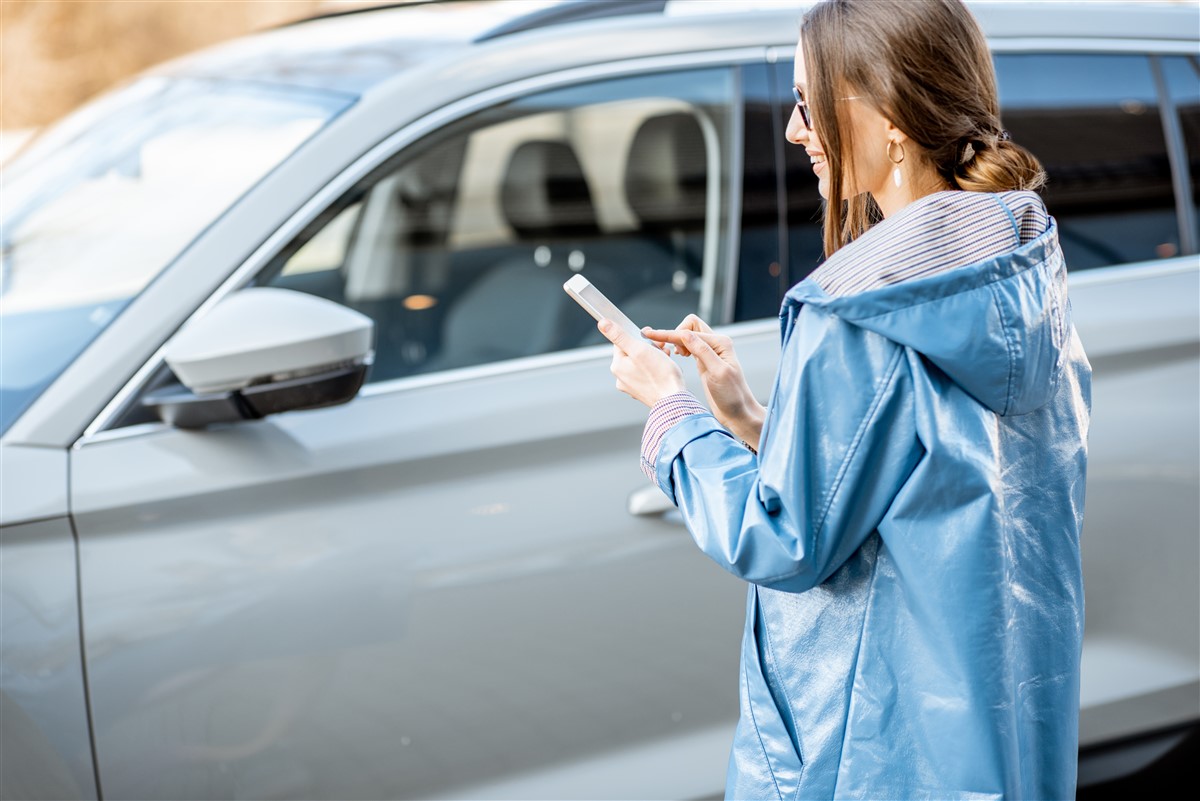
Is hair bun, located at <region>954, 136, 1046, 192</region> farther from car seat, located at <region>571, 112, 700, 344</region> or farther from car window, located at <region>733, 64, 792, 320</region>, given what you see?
car seat, located at <region>571, 112, 700, 344</region>

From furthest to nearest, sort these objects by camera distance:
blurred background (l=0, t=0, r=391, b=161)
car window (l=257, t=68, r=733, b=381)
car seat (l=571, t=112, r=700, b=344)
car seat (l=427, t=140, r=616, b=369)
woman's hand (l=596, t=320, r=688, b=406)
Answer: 1. blurred background (l=0, t=0, r=391, b=161)
2. car seat (l=427, t=140, r=616, b=369)
3. car seat (l=571, t=112, r=700, b=344)
4. car window (l=257, t=68, r=733, b=381)
5. woman's hand (l=596, t=320, r=688, b=406)

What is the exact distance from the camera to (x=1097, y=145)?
240 cm

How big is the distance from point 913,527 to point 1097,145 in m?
1.55

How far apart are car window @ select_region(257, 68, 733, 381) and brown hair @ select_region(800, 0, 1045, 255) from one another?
0.89 metres

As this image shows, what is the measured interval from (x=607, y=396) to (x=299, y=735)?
27.4 inches

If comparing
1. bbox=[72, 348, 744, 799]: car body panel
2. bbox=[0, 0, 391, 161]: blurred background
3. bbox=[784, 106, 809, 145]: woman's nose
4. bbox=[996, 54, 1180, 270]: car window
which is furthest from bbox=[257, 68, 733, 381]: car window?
bbox=[0, 0, 391, 161]: blurred background

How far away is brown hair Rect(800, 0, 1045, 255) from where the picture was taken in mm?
1216

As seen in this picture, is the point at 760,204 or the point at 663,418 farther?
the point at 760,204

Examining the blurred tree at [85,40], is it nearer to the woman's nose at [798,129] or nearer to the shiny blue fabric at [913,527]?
the woman's nose at [798,129]

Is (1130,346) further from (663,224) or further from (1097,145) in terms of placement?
(663,224)

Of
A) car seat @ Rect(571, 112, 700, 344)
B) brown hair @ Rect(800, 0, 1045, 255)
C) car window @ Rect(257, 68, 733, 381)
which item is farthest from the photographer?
car seat @ Rect(571, 112, 700, 344)

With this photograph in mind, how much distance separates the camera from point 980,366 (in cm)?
112

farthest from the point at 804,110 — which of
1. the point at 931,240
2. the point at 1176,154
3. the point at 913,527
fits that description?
the point at 1176,154

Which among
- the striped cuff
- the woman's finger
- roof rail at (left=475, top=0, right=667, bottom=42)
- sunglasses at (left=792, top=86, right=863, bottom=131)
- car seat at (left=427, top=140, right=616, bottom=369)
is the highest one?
roof rail at (left=475, top=0, right=667, bottom=42)
